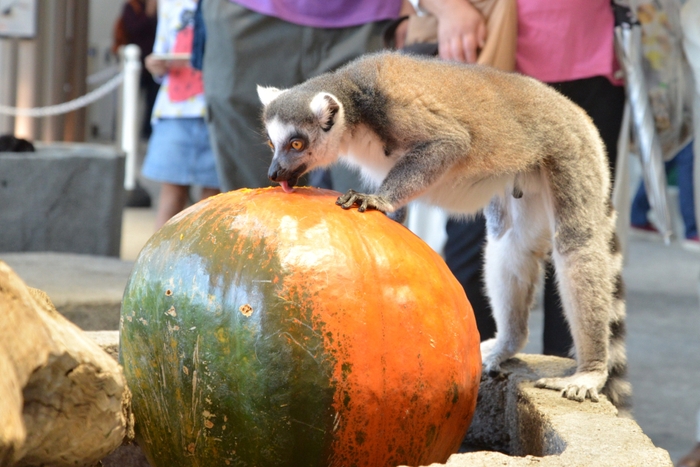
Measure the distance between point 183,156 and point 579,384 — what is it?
9.89 ft

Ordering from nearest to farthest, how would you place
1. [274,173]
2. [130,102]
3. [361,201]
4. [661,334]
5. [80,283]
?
1. [361,201]
2. [274,173]
3. [80,283]
4. [661,334]
5. [130,102]

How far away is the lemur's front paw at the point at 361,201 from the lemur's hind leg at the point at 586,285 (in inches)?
21.6

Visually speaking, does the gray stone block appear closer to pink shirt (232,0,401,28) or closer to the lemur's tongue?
pink shirt (232,0,401,28)

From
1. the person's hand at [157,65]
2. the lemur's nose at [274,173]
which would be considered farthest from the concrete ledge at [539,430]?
the person's hand at [157,65]

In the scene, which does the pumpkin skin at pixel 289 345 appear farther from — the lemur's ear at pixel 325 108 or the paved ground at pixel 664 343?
the paved ground at pixel 664 343

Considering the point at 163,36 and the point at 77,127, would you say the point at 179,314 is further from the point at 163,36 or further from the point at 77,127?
the point at 77,127

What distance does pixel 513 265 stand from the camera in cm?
227

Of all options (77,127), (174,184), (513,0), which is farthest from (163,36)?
(77,127)

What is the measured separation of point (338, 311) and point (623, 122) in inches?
65.1

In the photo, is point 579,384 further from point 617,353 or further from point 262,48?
point 262,48

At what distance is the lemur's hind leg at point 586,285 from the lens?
6.70 feet

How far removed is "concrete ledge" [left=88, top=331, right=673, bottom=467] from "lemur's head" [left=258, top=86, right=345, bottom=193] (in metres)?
0.59

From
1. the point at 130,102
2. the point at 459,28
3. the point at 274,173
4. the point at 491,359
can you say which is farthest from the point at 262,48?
the point at 130,102

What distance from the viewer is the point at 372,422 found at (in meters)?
1.49
